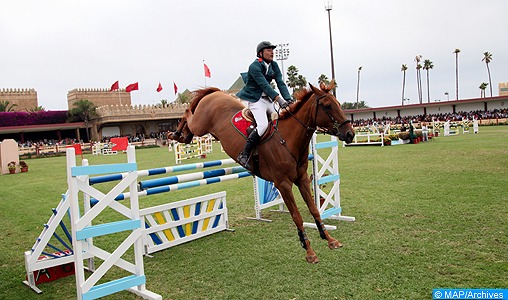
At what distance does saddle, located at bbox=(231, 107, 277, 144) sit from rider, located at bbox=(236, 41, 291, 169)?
92mm

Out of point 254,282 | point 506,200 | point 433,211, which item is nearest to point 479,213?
point 433,211

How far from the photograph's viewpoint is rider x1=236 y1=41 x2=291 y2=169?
489cm

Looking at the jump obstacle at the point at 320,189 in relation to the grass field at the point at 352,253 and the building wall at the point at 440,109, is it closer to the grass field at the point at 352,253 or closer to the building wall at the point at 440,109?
the grass field at the point at 352,253

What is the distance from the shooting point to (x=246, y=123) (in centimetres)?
526

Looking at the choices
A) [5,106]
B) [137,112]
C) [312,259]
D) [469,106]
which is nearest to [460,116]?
[469,106]

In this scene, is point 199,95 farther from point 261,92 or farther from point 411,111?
point 411,111

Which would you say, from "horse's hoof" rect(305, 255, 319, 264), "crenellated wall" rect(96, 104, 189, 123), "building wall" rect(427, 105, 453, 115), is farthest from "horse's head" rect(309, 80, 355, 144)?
"building wall" rect(427, 105, 453, 115)

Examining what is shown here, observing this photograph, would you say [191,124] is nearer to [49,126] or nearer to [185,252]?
[185,252]

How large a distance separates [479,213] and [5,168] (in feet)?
77.8

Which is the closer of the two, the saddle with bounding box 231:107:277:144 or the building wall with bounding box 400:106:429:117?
the saddle with bounding box 231:107:277:144

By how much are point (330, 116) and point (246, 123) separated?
1267mm

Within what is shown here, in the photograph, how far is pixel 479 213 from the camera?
675 cm

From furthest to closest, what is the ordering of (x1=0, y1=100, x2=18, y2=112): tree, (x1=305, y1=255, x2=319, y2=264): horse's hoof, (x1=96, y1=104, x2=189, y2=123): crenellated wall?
(x1=0, y1=100, x2=18, y2=112): tree < (x1=96, y1=104, x2=189, y2=123): crenellated wall < (x1=305, y1=255, x2=319, y2=264): horse's hoof

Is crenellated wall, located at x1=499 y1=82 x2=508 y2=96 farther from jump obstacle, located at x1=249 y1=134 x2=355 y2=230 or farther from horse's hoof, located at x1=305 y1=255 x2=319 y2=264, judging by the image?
horse's hoof, located at x1=305 y1=255 x2=319 y2=264
